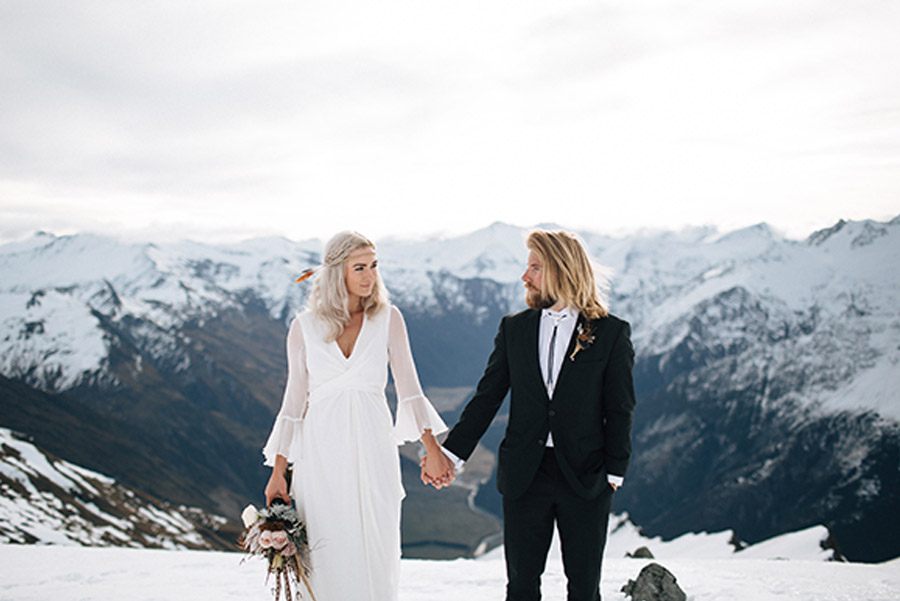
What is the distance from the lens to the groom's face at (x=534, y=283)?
656cm

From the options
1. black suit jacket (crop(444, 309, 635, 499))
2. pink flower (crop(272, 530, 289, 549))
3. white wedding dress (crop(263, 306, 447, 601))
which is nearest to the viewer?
black suit jacket (crop(444, 309, 635, 499))

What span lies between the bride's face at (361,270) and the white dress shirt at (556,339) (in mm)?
1533

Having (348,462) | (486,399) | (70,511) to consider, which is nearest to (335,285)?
(348,462)

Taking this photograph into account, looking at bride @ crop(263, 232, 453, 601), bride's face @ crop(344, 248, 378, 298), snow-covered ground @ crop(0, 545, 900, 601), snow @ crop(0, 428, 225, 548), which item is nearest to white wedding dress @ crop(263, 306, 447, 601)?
bride @ crop(263, 232, 453, 601)

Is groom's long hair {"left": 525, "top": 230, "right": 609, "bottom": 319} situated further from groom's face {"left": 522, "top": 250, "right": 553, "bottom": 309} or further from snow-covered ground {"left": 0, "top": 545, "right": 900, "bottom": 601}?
snow-covered ground {"left": 0, "top": 545, "right": 900, "bottom": 601}

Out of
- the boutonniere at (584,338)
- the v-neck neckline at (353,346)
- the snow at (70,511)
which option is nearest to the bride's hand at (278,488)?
the v-neck neckline at (353,346)

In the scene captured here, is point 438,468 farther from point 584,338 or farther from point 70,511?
point 70,511

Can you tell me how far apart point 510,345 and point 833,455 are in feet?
657

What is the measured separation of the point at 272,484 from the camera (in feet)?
23.0

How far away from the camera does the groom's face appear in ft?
21.5

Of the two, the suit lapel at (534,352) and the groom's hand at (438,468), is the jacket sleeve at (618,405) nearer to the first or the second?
the suit lapel at (534,352)

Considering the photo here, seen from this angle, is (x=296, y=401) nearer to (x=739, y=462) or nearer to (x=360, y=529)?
(x=360, y=529)

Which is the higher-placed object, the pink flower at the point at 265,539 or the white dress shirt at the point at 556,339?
the white dress shirt at the point at 556,339

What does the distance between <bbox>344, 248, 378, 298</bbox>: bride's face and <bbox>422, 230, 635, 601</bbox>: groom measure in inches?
49.5
